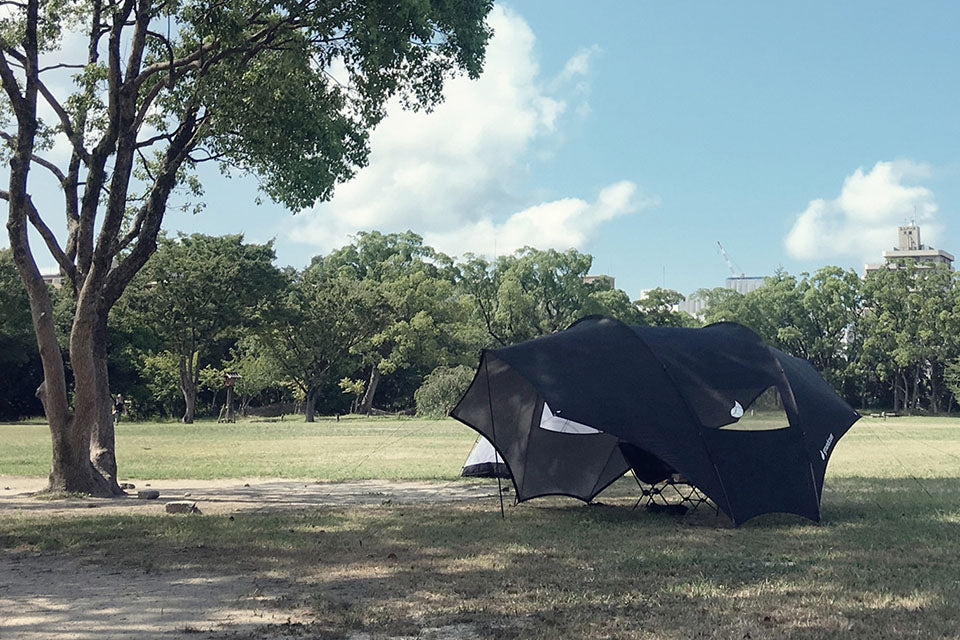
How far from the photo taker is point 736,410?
35.3ft

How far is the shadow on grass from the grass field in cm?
2

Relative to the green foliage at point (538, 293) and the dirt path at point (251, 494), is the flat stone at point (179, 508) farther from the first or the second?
the green foliage at point (538, 293)

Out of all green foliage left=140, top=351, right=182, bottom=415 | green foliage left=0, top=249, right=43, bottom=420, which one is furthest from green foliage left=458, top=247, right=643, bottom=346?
green foliage left=0, top=249, right=43, bottom=420

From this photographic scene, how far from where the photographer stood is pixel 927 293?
6556 centimetres

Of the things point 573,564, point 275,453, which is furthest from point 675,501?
point 275,453

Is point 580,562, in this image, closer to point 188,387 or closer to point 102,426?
point 102,426

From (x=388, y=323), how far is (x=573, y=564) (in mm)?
46075

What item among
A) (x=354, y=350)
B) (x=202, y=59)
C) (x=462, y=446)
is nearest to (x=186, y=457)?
(x=462, y=446)

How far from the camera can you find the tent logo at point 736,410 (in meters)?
10.8

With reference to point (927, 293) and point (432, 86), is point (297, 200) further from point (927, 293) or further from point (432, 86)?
point (927, 293)

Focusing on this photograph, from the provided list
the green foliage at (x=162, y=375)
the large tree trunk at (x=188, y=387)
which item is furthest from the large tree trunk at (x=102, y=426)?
the green foliage at (x=162, y=375)

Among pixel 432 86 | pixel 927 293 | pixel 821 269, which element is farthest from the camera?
pixel 821 269

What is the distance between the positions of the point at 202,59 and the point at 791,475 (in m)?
9.56

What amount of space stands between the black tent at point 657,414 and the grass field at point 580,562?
1.46 ft
